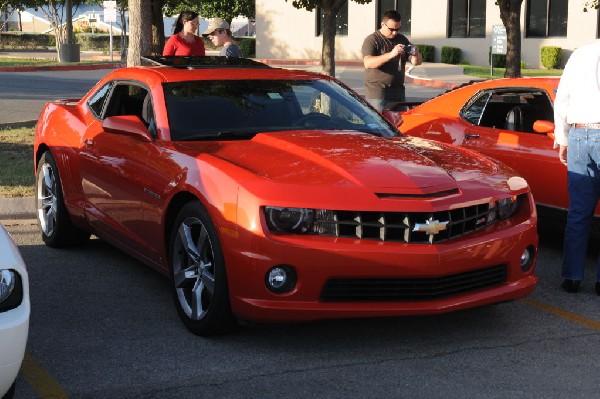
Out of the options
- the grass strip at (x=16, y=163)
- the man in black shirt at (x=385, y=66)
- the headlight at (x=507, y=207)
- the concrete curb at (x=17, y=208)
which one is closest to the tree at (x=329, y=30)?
the grass strip at (x=16, y=163)

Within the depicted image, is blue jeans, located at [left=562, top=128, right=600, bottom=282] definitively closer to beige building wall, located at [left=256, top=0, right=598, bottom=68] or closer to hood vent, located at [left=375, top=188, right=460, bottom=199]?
hood vent, located at [left=375, top=188, right=460, bottom=199]

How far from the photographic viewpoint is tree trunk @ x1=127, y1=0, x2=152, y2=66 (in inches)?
534

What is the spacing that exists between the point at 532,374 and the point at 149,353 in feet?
6.40

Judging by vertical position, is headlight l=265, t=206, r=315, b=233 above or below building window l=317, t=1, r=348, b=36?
below

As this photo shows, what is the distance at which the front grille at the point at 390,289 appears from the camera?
17.2 ft

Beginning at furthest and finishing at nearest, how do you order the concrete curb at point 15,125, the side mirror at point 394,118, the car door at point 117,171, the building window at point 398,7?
the building window at point 398,7, the concrete curb at point 15,125, the side mirror at point 394,118, the car door at point 117,171

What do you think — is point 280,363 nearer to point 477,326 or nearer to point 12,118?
point 477,326

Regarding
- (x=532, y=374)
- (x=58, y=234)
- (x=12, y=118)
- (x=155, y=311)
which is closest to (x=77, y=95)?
(x=12, y=118)

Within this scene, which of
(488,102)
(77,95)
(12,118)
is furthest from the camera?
(77,95)

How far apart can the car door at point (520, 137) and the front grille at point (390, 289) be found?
2.57m

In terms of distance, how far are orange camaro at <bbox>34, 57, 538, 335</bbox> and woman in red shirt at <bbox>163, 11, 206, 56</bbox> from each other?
4.16 meters

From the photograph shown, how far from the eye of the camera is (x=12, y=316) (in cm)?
395

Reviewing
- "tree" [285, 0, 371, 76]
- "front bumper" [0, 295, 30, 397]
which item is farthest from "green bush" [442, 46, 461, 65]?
"front bumper" [0, 295, 30, 397]

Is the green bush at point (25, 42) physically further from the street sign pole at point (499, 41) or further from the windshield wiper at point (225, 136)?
the windshield wiper at point (225, 136)
